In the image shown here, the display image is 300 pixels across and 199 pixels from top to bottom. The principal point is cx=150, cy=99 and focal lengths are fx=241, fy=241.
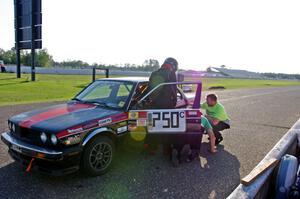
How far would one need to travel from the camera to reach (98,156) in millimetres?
3709

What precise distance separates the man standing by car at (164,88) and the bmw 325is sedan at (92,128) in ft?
0.43

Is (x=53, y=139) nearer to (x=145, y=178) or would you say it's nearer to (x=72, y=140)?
(x=72, y=140)

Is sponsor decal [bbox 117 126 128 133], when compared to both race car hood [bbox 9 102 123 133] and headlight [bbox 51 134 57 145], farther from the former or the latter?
headlight [bbox 51 134 57 145]

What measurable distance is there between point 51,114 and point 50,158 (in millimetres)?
869

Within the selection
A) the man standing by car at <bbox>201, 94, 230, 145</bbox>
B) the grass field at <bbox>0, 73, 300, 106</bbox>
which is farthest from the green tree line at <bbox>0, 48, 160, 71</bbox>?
the man standing by car at <bbox>201, 94, 230, 145</bbox>

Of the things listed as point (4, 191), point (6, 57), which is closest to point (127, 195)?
point (4, 191)

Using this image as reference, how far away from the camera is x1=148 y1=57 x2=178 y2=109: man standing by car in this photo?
434cm

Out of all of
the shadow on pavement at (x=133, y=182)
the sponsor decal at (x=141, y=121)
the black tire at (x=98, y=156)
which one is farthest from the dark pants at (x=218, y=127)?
the black tire at (x=98, y=156)

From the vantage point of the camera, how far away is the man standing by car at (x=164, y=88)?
4.34 metres

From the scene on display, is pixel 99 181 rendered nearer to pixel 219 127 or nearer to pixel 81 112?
pixel 81 112

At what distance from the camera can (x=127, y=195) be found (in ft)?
10.6

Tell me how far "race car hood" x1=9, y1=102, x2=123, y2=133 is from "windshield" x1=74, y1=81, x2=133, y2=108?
0.24 meters

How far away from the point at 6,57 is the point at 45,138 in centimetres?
9715

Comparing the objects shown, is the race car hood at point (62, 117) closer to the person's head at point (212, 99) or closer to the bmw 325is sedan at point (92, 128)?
the bmw 325is sedan at point (92, 128)
